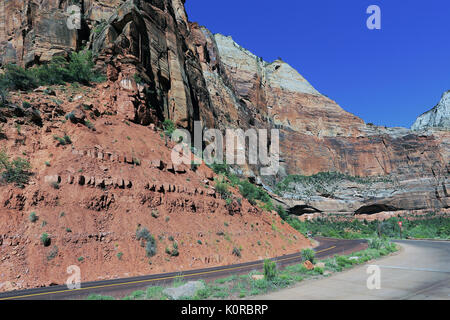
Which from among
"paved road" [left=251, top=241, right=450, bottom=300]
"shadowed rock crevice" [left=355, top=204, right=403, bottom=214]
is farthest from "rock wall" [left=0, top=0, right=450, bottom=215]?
"paved road" [left=251, top=241, right=450, bottom=300]

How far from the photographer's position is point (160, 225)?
17.6 m

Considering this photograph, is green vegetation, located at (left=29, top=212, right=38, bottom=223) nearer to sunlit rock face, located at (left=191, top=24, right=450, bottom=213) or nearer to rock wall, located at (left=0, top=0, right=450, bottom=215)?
rock wall, located at (left=0, top=0, right=450, bottom=215)

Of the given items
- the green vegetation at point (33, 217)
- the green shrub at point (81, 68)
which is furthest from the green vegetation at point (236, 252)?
the green shrub at point (81, 68)

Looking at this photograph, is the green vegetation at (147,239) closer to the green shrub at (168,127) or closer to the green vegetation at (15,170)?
the green vegetation at (15,170)

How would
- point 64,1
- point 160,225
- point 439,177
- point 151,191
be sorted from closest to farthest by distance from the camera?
point 160,225 < point 151,191 < point 64,1 < point 439,177

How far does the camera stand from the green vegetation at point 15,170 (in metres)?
14.7

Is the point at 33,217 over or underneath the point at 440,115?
underneath

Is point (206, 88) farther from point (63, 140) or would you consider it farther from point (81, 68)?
point (63, 140)

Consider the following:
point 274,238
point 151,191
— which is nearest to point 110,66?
point 151,191

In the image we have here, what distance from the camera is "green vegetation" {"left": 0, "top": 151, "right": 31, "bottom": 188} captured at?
1472 centimetres

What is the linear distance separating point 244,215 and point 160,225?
30.0ft

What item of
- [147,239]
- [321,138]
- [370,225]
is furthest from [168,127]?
[321,138]

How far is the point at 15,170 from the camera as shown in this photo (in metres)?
15.1
